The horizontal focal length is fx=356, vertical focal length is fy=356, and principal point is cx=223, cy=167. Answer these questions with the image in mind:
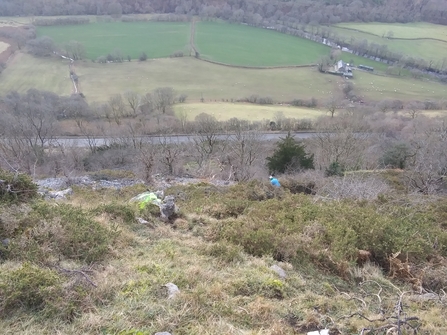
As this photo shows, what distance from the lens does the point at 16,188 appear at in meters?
8.84

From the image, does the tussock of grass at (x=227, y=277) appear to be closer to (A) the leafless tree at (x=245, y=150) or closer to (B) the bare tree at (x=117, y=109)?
(A) the leafless tree at (x=245, y=150)

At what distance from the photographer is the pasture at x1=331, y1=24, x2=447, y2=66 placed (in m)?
78.9

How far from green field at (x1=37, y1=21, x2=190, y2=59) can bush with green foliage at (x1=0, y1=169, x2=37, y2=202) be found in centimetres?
7076

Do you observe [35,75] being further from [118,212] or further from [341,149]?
[118,212]

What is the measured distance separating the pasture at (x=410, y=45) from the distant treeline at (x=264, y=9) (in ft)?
45.3

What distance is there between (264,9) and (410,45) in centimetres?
4514

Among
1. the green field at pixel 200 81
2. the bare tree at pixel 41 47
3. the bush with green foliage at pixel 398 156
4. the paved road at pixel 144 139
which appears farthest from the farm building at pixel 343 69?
the bare tree at pixel 41 47

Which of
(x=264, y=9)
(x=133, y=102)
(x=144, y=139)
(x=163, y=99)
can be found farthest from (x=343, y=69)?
(x=144, y=139)

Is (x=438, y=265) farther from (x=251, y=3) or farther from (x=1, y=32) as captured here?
(x=251, y=3)

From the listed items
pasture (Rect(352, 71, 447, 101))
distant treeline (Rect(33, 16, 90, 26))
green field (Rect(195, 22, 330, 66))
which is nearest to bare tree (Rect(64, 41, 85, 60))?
green field (Rect(195, 22, 330, 66))

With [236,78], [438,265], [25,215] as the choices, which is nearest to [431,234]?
[438,265]

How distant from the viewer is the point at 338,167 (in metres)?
22.8

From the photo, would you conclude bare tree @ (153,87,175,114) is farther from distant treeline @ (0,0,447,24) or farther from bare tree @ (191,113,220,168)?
distant treeline @ (0,0,447,24)

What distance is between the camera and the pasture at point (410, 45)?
78875 mm
